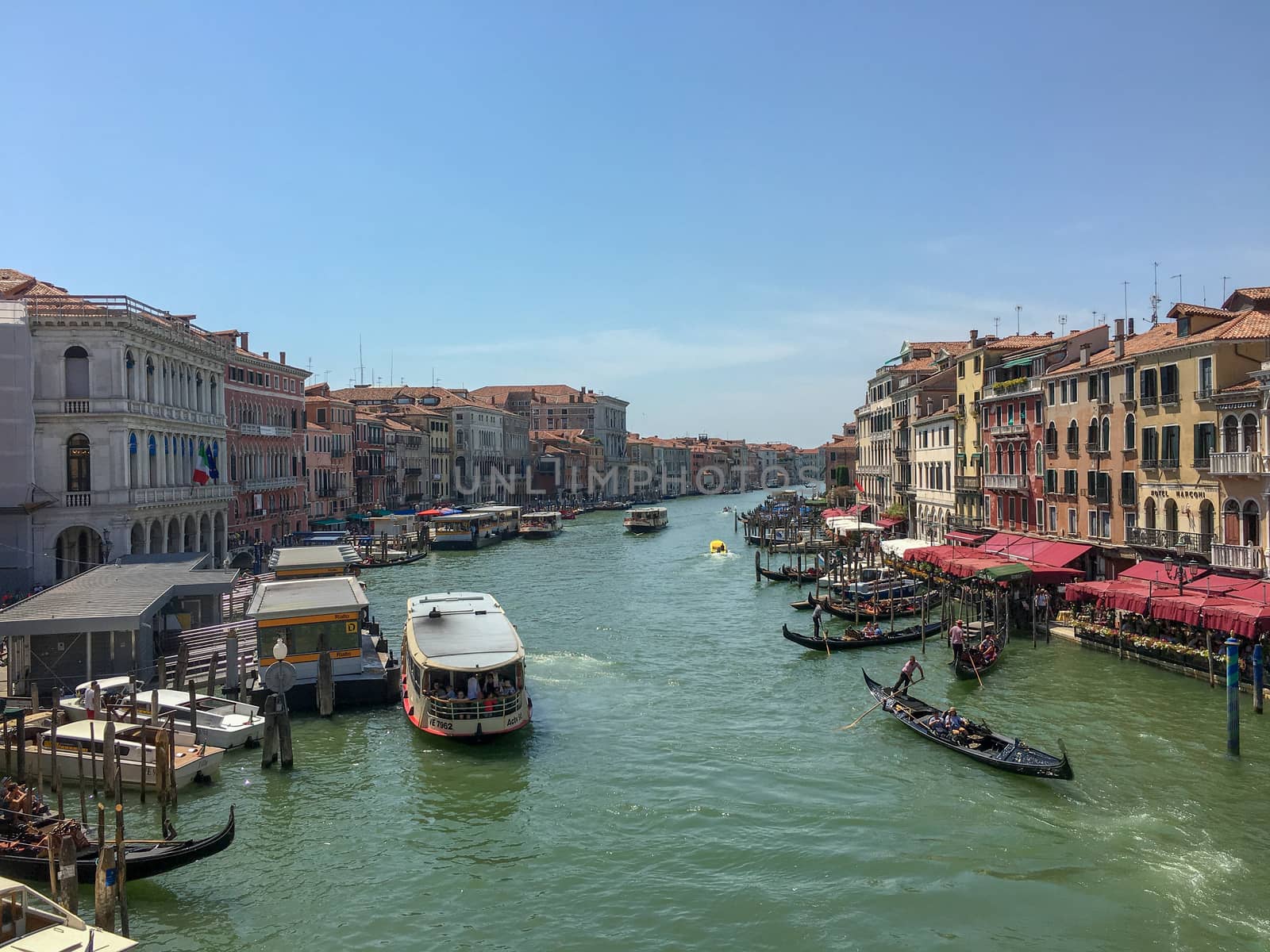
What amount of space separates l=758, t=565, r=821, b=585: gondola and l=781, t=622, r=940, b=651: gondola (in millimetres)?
13753

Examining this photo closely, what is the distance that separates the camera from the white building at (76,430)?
28.3 meters

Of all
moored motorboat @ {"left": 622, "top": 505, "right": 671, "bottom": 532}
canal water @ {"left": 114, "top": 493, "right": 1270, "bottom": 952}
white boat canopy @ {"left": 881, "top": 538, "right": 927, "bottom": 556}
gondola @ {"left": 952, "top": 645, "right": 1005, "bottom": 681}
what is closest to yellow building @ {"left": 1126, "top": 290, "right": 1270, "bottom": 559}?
canal water @ {"left": 114, "top": 493, "right": 1270, "bottom": 952}

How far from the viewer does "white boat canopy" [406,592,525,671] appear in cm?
1792

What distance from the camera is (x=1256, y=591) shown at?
21.2m

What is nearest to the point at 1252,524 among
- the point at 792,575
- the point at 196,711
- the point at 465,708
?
the point at 465,708

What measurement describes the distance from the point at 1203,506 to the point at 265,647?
22726 mm

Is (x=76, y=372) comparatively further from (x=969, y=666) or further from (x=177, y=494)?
(x=969, y=666)

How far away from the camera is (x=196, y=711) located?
57.2 ft

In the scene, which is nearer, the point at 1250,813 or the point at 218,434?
the point at 1250,813

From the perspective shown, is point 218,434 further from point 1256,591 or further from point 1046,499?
point 1256,591

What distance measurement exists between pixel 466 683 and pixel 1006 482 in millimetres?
25173

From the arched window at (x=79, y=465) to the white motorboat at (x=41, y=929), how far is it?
2278 cm

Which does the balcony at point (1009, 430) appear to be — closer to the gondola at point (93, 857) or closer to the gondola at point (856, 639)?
the gondola at point (856, 639)

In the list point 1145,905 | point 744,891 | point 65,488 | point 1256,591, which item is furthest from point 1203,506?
point 65,488
